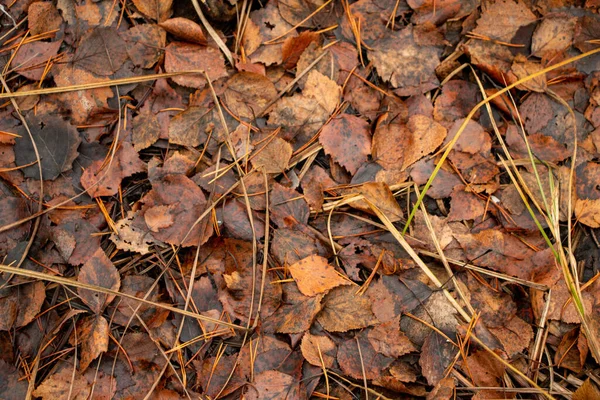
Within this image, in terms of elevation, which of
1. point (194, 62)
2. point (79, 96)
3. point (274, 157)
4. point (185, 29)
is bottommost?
point (274, 157)

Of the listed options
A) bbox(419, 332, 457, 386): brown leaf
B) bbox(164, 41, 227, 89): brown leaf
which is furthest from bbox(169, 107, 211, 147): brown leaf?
bbox(419, 332, 457, 386): brown leaf

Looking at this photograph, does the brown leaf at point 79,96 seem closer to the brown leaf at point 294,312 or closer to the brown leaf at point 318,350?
the brown leaf at point 294,312

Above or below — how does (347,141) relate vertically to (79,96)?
below

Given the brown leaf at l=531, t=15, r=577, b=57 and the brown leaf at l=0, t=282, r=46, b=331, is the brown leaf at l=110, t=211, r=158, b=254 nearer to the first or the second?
the brown leaf at l=0, t=282, r=46, b=331

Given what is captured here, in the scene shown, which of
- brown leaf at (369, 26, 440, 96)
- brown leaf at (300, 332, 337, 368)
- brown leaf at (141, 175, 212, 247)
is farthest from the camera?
brown leaf at (369, 26, 440, 96)

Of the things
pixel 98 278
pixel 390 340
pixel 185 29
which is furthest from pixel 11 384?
pixel 185 29

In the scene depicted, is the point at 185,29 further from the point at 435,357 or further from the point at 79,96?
the point at 435,357
